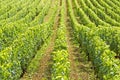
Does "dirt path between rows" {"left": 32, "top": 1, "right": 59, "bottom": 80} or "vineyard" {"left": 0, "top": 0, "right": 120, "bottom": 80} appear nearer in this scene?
"vineyard" {"left": 0, "top": 0, "right": 120, "bottom": 80}

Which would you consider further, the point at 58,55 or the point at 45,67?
the point at 45,67

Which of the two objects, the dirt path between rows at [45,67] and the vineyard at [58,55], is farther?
the dirt path between rows at [45,67]

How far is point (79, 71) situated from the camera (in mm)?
25766

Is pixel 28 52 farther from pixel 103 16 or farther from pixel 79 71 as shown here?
pixel 103 16

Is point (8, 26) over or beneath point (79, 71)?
over

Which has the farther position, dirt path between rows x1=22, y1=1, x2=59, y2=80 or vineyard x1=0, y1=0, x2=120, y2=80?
dirt path between rows x1=22, y1=1, x2=59, y2=80

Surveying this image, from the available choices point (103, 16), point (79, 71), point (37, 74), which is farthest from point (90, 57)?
point (103, 16)

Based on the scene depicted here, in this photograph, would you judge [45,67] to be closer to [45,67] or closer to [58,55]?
[45,67]

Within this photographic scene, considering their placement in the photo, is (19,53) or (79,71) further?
(79,71)

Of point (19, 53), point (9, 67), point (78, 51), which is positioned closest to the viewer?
point (9, 67)

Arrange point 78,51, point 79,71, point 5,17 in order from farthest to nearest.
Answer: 1. point 5,17
2. point 78,51
3. point 79,71

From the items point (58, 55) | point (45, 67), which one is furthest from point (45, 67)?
point (58, 55)

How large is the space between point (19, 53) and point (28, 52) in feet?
7.86

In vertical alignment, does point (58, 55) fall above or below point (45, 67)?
above
